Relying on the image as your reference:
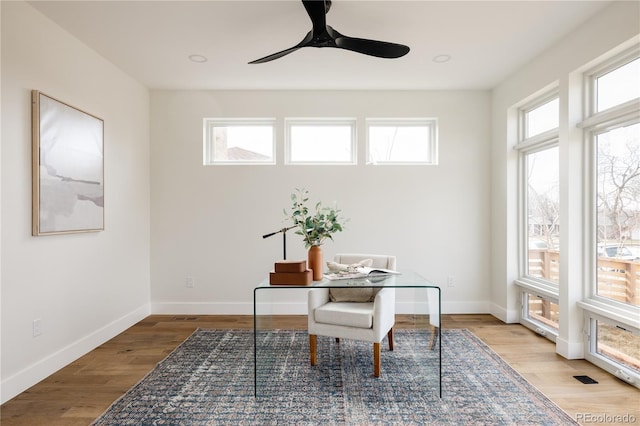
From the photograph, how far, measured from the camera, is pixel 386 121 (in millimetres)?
4281

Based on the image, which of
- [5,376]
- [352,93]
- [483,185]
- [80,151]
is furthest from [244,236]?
[483,185]

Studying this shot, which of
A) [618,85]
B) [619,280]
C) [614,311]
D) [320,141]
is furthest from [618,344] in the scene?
[320,141]

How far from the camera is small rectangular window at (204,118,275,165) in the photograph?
429 cm

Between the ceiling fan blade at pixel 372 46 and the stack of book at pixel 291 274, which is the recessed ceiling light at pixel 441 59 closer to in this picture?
the ceiling fan blade at pixel 372 46

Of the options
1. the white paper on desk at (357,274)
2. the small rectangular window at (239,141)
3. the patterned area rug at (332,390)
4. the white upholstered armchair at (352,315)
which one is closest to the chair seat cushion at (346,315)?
the white upholstered armchair at (352,315)

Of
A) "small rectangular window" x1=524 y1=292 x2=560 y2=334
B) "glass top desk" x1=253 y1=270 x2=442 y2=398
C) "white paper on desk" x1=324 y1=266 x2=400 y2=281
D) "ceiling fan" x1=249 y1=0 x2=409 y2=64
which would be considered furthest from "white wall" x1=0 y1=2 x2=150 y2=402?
"small rectangular window" x1=524 y1=292 x2=560 y2=334

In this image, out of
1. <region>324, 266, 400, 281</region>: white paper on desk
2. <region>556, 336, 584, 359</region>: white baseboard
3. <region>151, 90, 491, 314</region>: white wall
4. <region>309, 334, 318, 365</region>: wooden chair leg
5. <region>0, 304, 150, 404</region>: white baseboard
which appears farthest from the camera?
<region>151, 90, 491, 314</region>: white wall

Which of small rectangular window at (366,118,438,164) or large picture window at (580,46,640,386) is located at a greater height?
small rectangular window at (366,118,438,164)

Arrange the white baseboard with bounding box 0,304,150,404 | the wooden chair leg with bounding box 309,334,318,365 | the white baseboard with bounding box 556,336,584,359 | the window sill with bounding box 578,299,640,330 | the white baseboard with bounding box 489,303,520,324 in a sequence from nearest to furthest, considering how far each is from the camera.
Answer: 1. the white baseboard with bounding box 0,304,150,404
2. the window sill with bounding box 578,299,640,330
3. the wooden chair leg with bounding box 309,334,318,365
4. the white baseboard with bounding box 556,336,584,359
5. the white baseboard with bounding box 489,303,520,324

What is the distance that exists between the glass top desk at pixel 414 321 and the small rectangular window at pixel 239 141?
2.09 m

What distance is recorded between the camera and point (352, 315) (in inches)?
99.8

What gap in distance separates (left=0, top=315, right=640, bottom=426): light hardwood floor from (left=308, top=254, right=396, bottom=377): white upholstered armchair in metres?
1.07

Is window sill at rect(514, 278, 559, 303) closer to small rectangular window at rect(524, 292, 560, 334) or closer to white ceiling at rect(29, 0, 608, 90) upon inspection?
small rectangular window at rect(524, 292, 560, 334)

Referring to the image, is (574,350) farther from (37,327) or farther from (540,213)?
(37,327)
